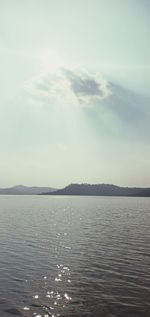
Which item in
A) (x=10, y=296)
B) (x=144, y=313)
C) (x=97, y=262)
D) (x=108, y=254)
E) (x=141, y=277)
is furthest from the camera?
(x=108, y=254)

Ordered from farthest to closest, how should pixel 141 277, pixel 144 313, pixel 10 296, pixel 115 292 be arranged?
pixel 141 277 < pixel 115 292 < pixel 10 296 < pixel 144 313

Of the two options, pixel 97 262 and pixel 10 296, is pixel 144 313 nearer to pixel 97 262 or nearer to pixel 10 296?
pixel 10 296

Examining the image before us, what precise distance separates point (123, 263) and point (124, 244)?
1392cm

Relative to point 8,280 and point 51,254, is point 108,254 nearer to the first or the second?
point 51,254

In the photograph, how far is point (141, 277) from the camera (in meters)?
35.2

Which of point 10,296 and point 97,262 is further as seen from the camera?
point 97,262

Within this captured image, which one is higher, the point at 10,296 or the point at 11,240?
the point at 11,240

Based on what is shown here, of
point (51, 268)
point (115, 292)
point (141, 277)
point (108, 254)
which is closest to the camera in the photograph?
point (115, 292)

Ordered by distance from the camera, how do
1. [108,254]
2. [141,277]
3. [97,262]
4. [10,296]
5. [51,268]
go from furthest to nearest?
[108,254] < [97,262] < [51,268] < [141,277] < [10,296]

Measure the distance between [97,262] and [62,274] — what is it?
6487 millimetres

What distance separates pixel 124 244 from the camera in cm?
5500

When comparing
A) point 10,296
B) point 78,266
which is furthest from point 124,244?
point 10,296

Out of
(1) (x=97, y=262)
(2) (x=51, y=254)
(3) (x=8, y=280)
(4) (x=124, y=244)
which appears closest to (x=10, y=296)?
(3) (x=8, y=280)

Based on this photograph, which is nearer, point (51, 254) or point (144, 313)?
point (144, 313)
